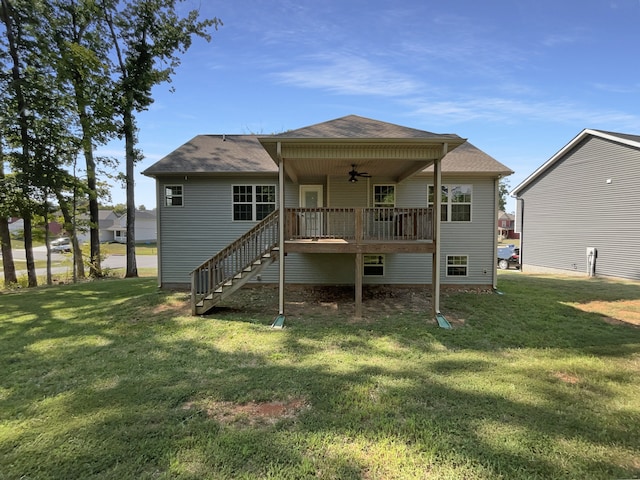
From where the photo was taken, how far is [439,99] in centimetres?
1539

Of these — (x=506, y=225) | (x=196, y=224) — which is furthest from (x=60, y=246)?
(x=506, y=225)

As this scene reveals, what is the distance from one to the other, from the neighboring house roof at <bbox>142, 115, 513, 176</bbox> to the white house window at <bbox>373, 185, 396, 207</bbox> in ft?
4.61

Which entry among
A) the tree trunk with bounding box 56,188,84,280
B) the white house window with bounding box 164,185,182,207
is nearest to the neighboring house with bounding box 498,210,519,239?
the white house window with bounding box 164,185,182,207

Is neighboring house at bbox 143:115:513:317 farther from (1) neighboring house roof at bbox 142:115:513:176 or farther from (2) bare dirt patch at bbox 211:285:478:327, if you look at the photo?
(2) bare dirt patch at bbox 211:285:478:327

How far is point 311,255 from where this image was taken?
421 inches

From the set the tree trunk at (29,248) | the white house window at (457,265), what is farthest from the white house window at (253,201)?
the tree trunk at (29,248)

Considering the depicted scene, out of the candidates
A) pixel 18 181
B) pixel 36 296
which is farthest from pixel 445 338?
pixel 18 181

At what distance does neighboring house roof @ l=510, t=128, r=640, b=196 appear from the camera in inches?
546

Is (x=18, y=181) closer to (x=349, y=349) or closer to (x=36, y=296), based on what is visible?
(x=36, y=296)

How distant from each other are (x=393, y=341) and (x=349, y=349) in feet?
3.34

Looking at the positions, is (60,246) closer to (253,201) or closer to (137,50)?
(137,50)

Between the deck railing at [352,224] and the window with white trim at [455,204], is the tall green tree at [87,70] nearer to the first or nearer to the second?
the deck railing at [352,224]

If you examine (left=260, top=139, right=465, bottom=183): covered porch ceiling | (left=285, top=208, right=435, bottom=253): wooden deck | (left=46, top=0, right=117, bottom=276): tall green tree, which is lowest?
(left=285, top=208, right=435, bottom=253): wooden deck

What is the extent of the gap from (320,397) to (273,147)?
5.53 meters
